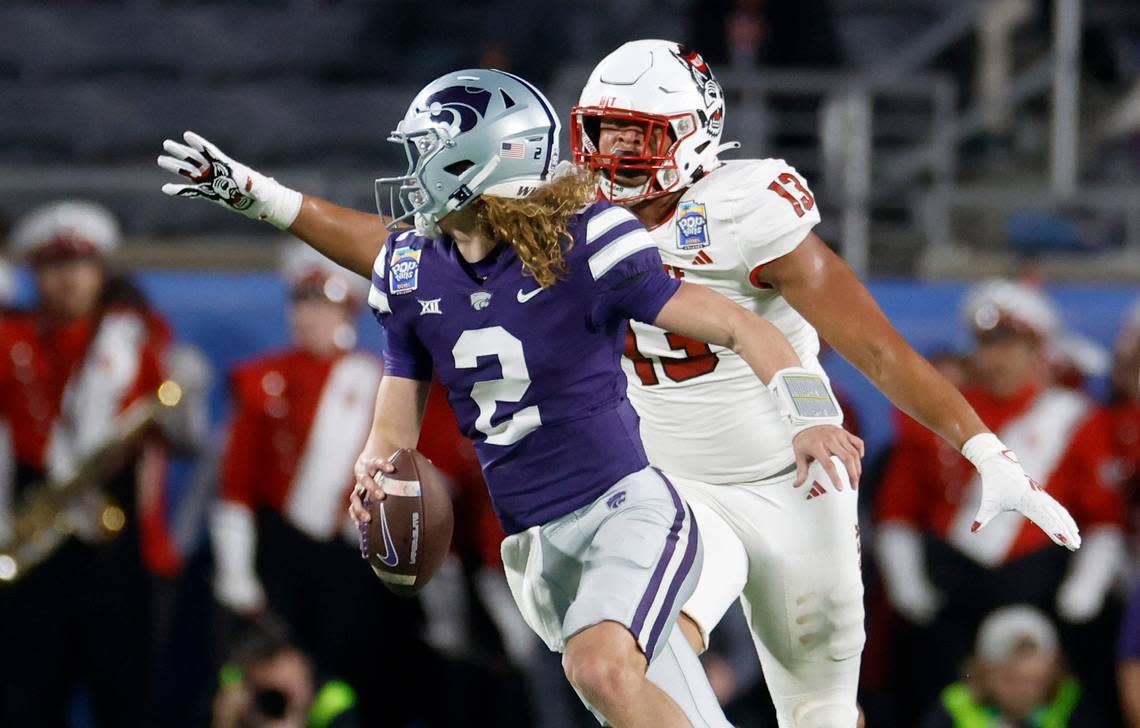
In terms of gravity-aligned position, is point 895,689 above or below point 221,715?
below

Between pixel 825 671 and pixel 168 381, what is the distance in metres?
3.11

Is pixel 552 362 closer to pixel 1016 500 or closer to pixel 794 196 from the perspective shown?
pixel 794 196

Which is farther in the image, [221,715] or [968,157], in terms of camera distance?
[968,157]

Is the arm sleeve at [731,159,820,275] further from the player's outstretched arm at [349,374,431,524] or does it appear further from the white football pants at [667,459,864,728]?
the player's outstretched arm at [349,374,431,524]

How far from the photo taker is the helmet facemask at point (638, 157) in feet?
14.1

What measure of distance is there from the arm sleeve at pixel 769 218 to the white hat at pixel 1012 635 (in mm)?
2521

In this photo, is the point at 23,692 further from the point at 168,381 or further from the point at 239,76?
the point at 239,76

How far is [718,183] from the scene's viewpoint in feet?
14.2

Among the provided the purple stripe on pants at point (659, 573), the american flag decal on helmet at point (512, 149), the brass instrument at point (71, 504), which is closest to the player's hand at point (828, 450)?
the purple stripe on pants at point (659, 573)

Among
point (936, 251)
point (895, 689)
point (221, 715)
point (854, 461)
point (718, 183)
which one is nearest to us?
point (854, 461)

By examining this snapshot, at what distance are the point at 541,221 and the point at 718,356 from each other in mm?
709

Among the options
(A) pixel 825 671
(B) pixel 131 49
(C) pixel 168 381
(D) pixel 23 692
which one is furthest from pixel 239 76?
(A) pixel 825 671

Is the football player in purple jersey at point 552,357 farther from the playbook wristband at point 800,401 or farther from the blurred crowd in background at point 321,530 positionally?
the blurred crowd in background at point 321,530

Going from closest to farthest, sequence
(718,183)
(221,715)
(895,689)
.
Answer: (718,183) → (221,715) → (895,689)
